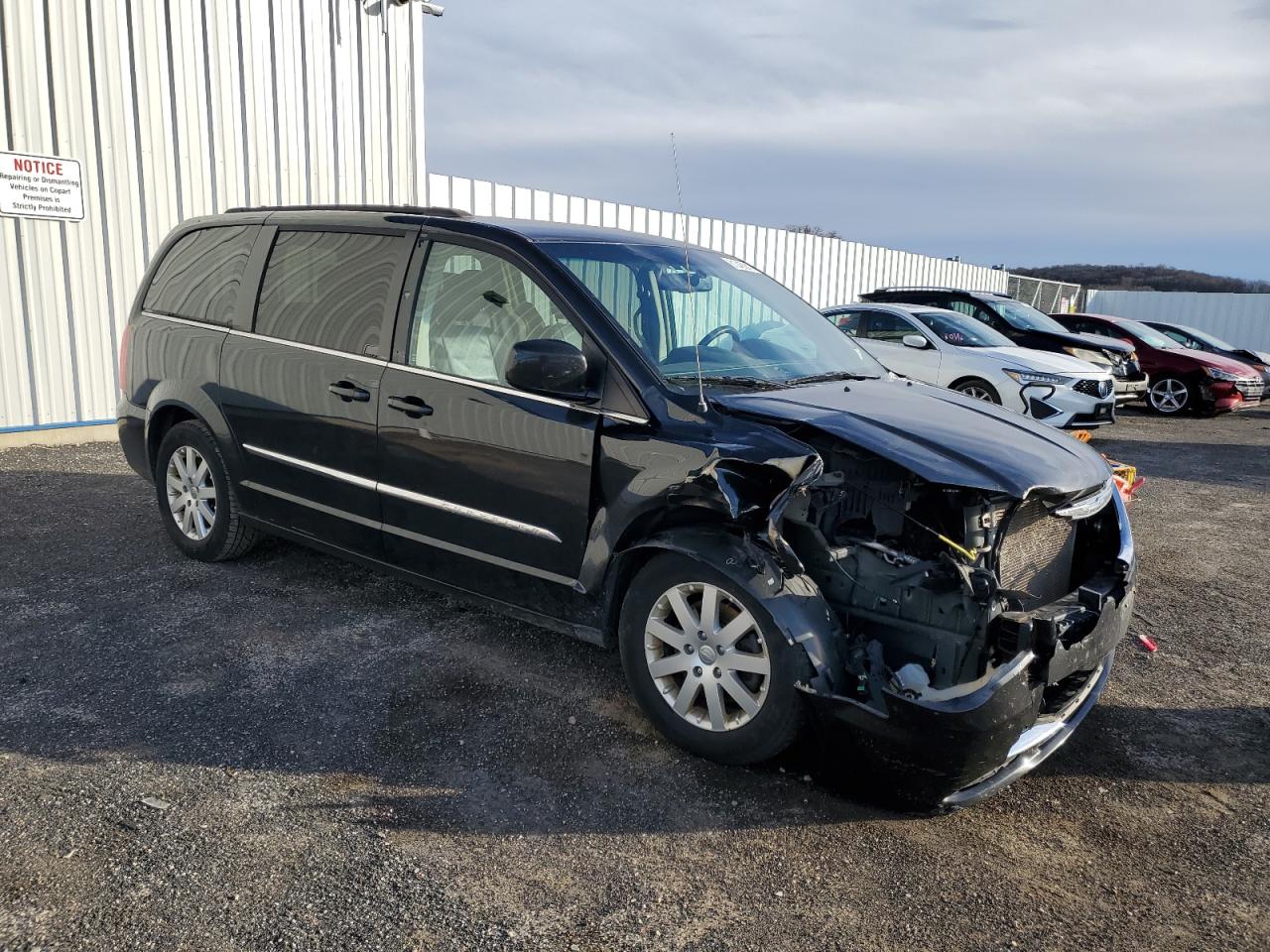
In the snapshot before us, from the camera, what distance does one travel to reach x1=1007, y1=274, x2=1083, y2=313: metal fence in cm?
2952

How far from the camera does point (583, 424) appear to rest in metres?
3.54

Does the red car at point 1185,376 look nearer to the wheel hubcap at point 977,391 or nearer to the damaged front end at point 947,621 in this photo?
the wheel hubcap at point 977,391

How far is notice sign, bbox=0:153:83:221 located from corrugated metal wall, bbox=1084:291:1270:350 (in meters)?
30.4

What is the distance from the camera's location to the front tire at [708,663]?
305cm

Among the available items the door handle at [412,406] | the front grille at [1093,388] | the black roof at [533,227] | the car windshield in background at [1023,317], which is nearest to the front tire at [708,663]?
the door handle at [412,406]

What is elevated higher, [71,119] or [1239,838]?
[71,119]

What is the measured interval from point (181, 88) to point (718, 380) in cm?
853

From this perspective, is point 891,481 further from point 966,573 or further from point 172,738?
point 172,738

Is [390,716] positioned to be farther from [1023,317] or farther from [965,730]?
[1023,317]

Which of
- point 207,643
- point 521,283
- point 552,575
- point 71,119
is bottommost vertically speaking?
point 207,643

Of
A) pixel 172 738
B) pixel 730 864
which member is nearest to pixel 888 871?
pixel 730 864

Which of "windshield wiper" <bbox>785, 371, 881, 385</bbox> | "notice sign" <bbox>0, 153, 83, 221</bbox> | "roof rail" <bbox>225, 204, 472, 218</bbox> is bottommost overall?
"windshield wiper" <bbox>785, 371, 881, 385</bbox>

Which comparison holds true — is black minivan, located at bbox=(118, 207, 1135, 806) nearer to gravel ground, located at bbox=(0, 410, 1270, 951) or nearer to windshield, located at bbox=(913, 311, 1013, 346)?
A: gravel ground, located at bbox=(0, 410, 1270, 951)

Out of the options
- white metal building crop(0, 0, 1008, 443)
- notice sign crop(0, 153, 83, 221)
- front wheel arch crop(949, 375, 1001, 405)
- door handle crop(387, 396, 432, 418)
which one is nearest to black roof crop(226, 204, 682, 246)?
door handle crop(387, 396, 432, 418)
